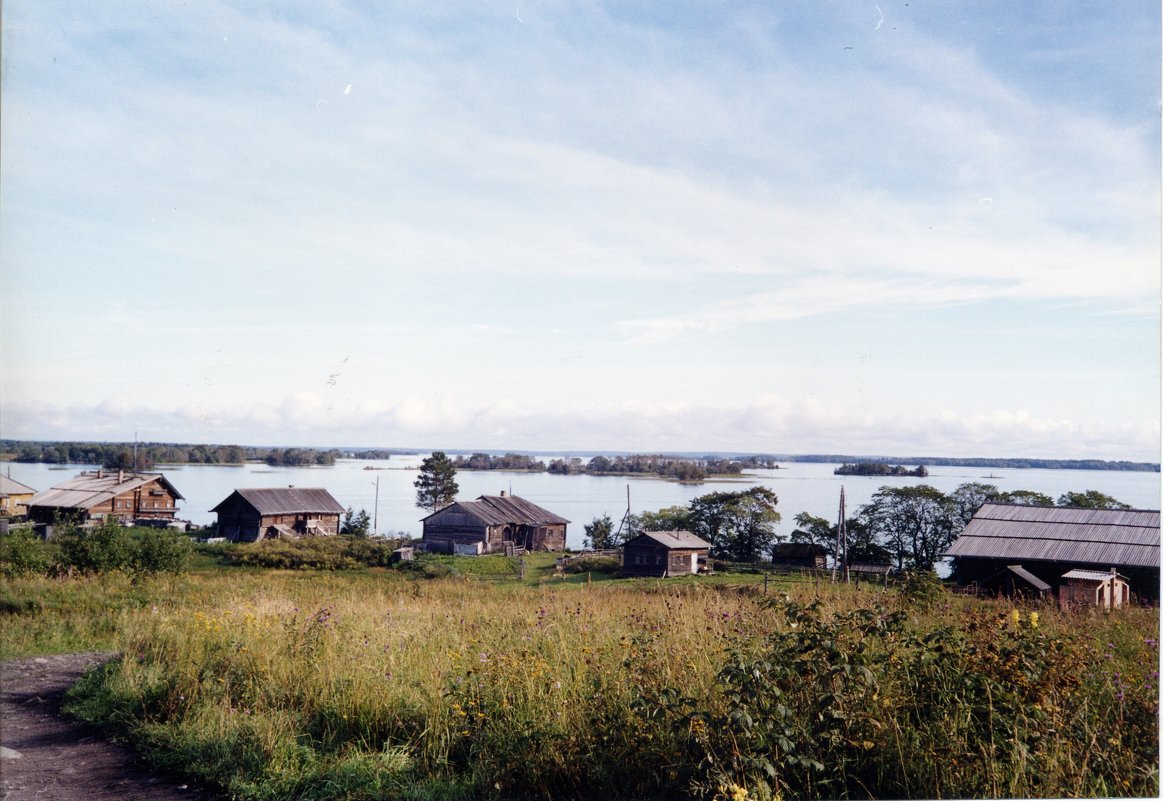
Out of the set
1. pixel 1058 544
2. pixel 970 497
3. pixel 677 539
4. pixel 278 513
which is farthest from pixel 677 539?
pixel 278 513

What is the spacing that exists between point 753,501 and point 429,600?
3459 millimetres

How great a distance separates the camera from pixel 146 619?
6.79 metres

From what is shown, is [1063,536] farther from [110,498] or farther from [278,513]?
[110,498]

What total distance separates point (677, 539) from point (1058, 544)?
10.7ft

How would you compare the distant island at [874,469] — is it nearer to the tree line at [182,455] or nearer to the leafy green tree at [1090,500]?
the leafy green tree at [1090,500]

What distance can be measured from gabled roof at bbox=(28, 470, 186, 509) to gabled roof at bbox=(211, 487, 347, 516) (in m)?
0.74

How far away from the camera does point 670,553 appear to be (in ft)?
27.3

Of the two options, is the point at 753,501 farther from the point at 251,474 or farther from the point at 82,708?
the point at 82,708

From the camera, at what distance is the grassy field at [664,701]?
3.65 metres

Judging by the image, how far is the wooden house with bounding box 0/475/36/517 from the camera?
5.39 metres

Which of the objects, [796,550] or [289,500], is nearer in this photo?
[796,550]

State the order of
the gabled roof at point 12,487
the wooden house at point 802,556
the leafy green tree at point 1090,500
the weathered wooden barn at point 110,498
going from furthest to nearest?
the weathered wooden barn at point 110,498 → the wooden house at point 802,556 → the leafy green tree at point 1090,500 → the gabled roof at point 12,487

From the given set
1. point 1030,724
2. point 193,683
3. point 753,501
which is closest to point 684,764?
point 1030,724

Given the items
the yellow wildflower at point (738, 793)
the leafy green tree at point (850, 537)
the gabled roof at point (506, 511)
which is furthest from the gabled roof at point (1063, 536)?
the gabled roof at point (506, 511)
